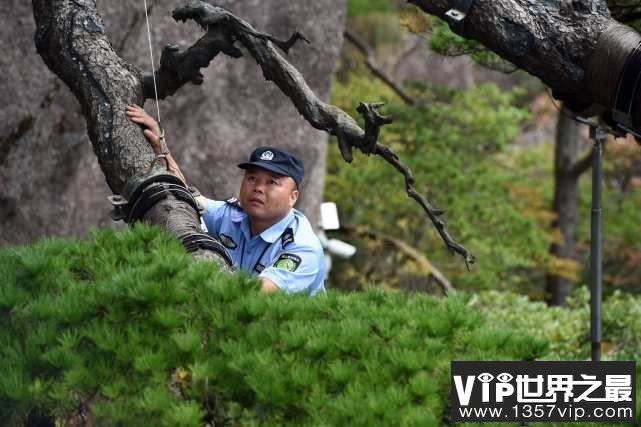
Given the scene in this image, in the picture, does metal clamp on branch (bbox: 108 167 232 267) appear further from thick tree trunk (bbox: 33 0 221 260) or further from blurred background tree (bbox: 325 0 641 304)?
blurred background tree (bbox: 325 0 641 304)

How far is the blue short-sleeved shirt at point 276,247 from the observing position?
4.49 meters

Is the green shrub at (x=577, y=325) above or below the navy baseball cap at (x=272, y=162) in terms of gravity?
above

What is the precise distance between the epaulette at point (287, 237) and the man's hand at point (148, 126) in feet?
2.37

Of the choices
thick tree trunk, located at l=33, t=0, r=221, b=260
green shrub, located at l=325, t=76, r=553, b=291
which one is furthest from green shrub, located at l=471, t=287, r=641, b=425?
thick tree trunk, located at l=33, t=0, r=221, b=260

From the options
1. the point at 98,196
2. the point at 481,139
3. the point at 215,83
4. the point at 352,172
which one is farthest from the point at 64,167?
the point at 481,139

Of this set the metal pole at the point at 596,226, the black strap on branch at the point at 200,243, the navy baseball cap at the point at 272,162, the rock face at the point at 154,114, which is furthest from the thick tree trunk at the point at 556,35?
the rock face at the point at 154,114

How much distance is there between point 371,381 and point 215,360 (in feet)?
1.65

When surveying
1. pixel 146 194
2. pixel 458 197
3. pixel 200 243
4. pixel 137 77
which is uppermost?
pixel 458 197

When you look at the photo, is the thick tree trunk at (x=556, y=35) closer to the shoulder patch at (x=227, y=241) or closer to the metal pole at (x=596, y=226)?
the shoulder patch at (x=227, y=241)

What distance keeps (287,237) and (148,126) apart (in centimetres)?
88

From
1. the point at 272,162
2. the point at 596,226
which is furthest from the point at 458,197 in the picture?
the point at 272,162

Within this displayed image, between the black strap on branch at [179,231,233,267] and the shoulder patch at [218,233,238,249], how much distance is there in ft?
2.13

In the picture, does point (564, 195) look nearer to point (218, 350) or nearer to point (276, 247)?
point (276, 247)

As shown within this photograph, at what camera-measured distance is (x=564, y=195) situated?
662 inches
